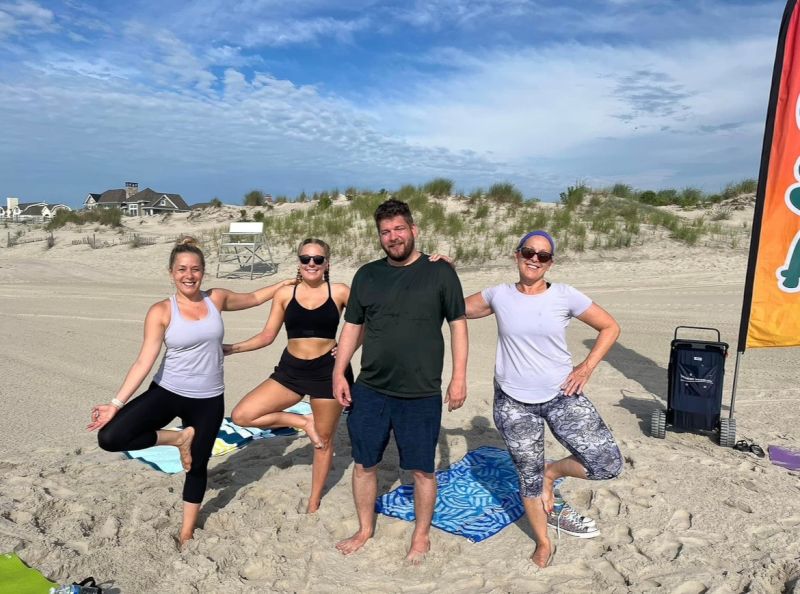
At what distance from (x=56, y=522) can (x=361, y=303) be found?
2.27 metres

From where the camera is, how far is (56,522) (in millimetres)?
3498

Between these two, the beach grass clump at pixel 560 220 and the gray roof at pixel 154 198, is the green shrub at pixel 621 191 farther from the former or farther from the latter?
the gray roof at pixel 154 198

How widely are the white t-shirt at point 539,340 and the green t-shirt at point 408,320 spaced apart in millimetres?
325

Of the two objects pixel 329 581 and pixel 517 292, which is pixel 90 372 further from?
pixel 517 292

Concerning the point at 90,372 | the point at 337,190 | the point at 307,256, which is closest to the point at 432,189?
the point at 337,190

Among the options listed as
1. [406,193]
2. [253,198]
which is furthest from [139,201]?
[406,193]

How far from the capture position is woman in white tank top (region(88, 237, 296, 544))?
309 centimetres

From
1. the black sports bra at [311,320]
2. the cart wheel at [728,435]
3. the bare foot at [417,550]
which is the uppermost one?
the black sports bra at [311,320]

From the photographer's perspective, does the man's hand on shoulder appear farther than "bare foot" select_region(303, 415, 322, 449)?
No

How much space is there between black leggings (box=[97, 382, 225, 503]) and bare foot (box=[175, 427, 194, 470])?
21 mm

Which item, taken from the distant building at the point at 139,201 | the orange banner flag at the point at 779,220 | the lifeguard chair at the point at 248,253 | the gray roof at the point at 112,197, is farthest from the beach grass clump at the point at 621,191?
the gray roof at the point at 112,197

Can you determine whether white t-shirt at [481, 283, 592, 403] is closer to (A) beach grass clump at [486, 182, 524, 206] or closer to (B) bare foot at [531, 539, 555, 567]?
(B) bare foot at [531, 539, 555, 567]

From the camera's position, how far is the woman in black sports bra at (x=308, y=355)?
3.58 meters

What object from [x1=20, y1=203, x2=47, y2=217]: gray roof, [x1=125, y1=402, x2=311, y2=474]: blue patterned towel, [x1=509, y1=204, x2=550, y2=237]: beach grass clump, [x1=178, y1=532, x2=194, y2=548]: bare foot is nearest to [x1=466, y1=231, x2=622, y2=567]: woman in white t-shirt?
[x1=178, y1=532, x2=194, y2=548]: bare foot
